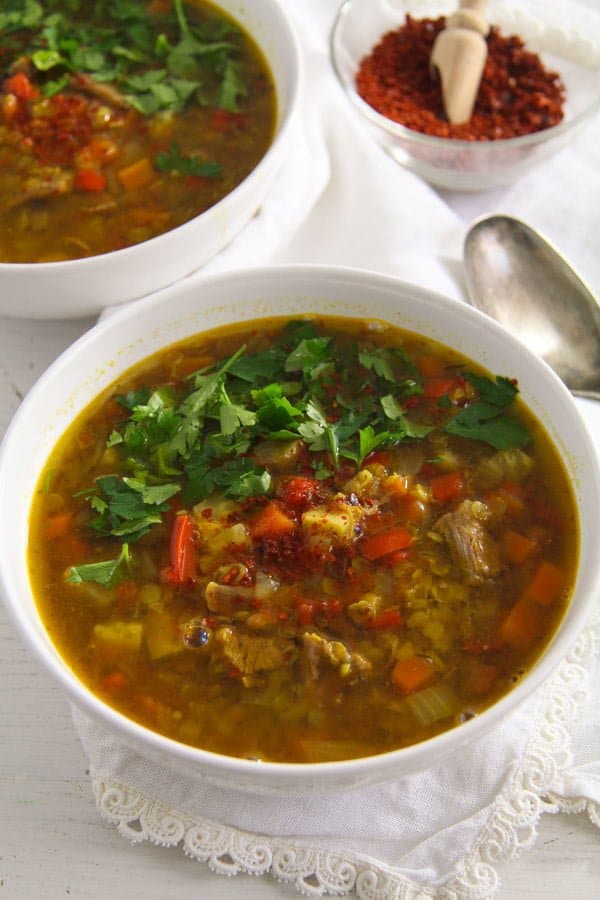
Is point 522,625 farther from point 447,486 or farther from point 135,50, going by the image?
point 135,50

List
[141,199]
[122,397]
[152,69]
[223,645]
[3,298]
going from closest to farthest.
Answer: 1. [223,645]
2. [122,397]
3. [3,298]
4. [141,199]
5. [152,69]

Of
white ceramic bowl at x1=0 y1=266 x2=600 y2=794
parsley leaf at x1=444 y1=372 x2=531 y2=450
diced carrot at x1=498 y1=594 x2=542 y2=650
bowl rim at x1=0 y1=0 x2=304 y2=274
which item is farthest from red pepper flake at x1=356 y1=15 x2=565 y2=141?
diced carrot at x1=498 y1=594 x2=542 y2=650

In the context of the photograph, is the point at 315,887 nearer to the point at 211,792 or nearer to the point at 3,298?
the point at 211,792

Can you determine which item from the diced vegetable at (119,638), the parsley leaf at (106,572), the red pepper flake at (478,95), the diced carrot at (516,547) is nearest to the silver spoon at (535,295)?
the red pepper flake at (478,95)

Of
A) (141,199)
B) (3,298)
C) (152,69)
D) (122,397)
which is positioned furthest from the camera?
(152,69)

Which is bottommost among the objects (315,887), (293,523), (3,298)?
(315,887)

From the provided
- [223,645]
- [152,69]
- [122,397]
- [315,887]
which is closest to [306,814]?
[315,887]

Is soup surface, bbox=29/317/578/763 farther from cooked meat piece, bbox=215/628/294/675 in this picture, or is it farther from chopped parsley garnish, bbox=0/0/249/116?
chopped parsley garnish, bbox=0/0/249/116
